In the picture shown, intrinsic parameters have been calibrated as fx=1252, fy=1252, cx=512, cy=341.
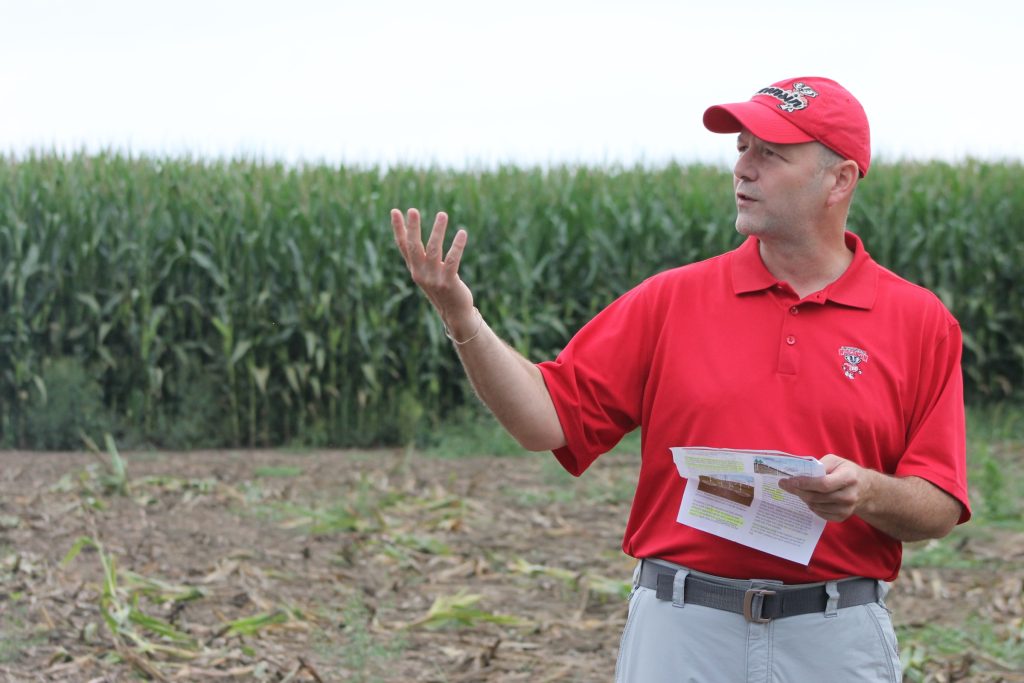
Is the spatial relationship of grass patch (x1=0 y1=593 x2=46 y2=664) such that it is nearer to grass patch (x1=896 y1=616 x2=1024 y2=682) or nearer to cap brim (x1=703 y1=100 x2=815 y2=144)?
grass patch (x1=896 y1=616 x2=1024 y2=682)

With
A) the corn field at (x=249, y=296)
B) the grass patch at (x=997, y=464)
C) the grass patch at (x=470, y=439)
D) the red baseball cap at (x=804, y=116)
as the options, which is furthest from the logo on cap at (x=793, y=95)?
the corn field at (x=249, y=296)

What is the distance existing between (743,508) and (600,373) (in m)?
0.46

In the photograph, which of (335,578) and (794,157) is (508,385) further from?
(335,578)

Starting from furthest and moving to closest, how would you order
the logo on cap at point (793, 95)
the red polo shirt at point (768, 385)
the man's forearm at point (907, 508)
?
the logo on cap at point (793, 95), the red polo shirt at point (768, 385), the man's forearm at point (907, 508)

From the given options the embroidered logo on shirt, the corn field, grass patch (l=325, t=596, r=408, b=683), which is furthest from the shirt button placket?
the corn field

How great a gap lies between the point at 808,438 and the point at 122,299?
9618mm

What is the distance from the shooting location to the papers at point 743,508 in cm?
264

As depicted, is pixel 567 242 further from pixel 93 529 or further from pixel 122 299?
pixel 93 529

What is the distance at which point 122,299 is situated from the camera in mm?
11352

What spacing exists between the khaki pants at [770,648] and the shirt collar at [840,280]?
69 centimetres

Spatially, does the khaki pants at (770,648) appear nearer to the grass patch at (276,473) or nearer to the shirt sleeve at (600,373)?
the shirt sleeve at (600,373)

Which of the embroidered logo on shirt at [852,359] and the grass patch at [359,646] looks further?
the grass patch at [359,646]

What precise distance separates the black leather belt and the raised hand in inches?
28.4

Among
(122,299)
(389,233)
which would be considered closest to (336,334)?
(389,233)
